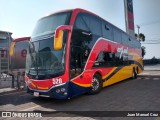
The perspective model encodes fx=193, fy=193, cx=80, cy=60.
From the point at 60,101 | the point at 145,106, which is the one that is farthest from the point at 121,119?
the point at 60,101

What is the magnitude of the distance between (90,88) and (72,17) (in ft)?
10.9

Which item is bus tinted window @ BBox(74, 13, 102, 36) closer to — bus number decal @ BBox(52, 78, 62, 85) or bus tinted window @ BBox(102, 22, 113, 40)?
bus tinted window @ BBox(102, 22, 113, 40)

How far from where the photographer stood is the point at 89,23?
Result: 30.4 ft

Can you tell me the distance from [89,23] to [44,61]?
3.04 meters

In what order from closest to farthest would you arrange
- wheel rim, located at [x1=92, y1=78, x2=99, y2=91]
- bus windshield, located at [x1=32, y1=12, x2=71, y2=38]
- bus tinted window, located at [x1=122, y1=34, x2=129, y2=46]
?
1. bus windshield, located at [x1=32, y1=12, x2=71, y2=38]
2. wheel rim, located at [x1=92, y1=78, x2=99, y2=91]
3. bus tinted window, located at [x1=122, y1=34, x2=129, y2=46]

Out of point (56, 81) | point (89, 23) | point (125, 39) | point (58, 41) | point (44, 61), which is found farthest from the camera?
point (125, 39)

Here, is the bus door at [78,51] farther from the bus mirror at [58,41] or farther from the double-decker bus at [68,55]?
the bus mirror at [58,41]

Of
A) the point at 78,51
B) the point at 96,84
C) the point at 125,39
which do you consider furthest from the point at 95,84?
the point at 125,39

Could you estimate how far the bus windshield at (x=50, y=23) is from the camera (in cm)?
803

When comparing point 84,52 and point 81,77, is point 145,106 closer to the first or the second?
point 81,77

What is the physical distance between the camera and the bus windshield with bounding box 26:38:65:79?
24.1 ft

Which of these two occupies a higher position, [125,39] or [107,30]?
[107,30]

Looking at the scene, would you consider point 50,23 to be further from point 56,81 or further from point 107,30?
point 107,30

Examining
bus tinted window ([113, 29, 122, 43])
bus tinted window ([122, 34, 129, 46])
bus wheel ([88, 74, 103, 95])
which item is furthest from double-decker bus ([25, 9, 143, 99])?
bus tinted window ([122, 34, 129, 46])
